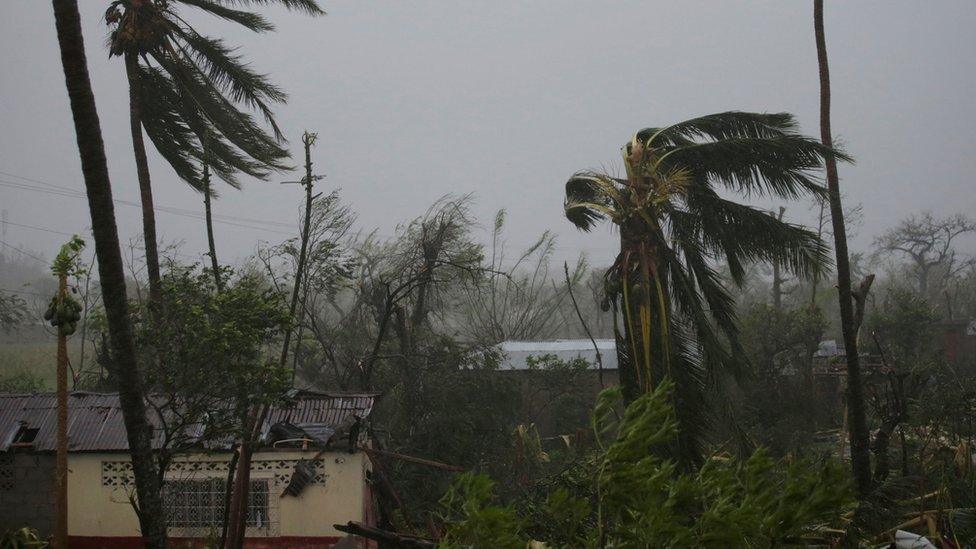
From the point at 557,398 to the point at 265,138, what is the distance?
11799mm

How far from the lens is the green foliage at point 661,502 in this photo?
455 cm

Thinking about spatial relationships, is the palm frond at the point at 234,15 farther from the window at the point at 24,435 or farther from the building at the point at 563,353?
the building at the point at 563,353

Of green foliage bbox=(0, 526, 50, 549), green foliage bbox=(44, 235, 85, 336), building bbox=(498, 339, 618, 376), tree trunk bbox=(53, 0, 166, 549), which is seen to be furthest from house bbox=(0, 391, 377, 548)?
building bbox=(498, 339, 618, 376)

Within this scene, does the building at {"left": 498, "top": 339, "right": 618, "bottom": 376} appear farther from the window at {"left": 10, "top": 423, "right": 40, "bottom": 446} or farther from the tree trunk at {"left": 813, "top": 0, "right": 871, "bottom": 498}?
the window at {"left": 10, "top": 423, "right": 40, "bottom": 446}

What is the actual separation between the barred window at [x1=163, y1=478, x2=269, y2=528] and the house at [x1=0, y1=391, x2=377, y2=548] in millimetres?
15

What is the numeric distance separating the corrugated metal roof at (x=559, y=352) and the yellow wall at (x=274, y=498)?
43.7ft

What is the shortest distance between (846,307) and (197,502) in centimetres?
1052

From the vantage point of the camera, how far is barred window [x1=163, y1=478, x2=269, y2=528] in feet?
43.9

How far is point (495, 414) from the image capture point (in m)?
20.4

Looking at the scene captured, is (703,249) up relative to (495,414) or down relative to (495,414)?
up

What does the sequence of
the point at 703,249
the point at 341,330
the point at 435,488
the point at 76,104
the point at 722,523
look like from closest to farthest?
the point at 722,523 → the point at 76,104 → the point at 703,249 → the point at 435,488 → the point at 341,330

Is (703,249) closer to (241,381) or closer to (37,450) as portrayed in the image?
(241,381)

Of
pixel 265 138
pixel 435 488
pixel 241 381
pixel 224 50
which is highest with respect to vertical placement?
pixel 224 50

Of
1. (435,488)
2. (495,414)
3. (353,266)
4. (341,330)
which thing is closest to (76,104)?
(435,488)
